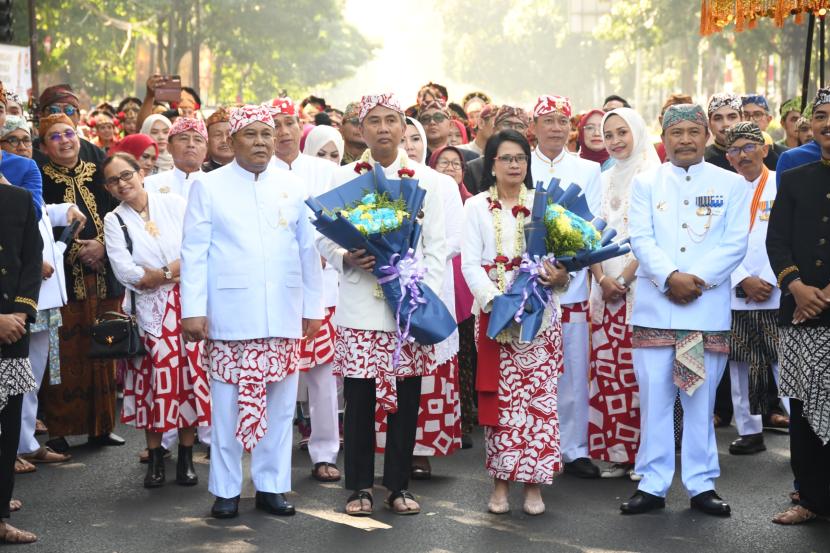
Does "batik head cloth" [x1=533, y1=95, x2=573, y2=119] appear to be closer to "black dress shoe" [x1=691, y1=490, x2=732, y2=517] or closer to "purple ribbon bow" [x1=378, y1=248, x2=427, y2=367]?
"purple ribbon bow" [x1=378, y1=248, x2=427, y2=367]

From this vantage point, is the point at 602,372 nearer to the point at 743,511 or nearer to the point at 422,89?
the point at 743,511

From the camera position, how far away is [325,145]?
34.1 ft

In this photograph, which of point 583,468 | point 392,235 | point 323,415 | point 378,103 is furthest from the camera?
point 323,415

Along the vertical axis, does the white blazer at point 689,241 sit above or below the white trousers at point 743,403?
above

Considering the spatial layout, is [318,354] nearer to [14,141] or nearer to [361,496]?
[361,496]

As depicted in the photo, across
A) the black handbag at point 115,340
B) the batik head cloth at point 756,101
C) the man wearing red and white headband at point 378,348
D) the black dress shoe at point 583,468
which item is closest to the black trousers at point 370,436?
the man wearing red and white headband at point 378,348

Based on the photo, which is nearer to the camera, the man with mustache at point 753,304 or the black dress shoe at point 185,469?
the black dress shoe at point 185,469

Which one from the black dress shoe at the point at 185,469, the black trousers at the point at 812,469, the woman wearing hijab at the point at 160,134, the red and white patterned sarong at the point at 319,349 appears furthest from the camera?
the woman wearing hijab at the point at 160,134

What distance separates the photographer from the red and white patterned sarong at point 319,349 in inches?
360

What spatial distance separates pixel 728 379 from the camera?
1082cm

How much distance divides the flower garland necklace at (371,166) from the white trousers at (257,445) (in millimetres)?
1311

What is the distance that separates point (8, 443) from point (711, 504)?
402cm

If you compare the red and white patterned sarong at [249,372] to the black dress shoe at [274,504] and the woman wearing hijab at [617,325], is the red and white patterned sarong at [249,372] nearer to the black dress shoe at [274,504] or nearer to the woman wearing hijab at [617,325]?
the black dress shoe at [274,504]

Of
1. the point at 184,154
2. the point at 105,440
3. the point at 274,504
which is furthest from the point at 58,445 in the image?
the point at 274,504
